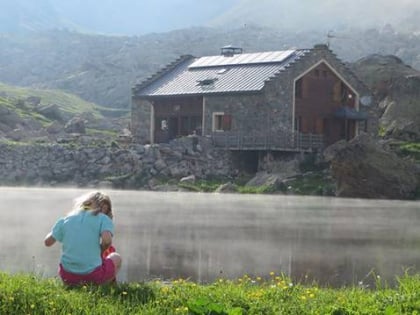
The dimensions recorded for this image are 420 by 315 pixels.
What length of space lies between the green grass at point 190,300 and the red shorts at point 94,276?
0.48 feet

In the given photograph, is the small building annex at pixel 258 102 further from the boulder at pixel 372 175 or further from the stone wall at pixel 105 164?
the boulder at pixel 372 175

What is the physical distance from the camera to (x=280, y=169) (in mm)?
47000

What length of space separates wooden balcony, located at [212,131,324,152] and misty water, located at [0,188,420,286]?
1760 cm

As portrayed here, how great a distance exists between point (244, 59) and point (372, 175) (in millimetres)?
22225

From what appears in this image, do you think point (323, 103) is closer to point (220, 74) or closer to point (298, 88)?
point (298, 88)

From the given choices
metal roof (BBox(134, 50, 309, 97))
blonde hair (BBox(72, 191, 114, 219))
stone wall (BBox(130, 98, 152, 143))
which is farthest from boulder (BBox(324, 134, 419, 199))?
blonde hair (BBox(72, 191, 114, 219))

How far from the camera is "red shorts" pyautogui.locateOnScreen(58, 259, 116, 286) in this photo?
10922 millimetres

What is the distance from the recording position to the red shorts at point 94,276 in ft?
35.8

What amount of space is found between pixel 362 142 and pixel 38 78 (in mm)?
141466

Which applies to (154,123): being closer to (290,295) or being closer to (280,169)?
(280,169)

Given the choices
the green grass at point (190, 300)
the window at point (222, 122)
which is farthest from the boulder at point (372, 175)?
the green grass at point (190, 300)

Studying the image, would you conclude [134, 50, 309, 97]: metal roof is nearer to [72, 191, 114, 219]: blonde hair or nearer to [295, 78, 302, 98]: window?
[295, 78, 302, 98]: window

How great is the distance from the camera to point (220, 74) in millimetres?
59250

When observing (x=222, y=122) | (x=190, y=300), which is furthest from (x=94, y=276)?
(x=222, y=122)
